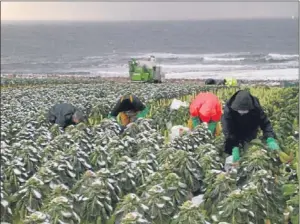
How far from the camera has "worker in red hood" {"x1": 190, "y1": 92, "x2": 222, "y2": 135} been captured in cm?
347

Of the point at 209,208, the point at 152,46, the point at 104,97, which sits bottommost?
the point at 209,208

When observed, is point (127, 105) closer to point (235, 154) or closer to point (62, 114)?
point (62, 114)

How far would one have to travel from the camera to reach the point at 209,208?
2.57 meters

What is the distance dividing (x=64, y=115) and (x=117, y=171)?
1.40 ft

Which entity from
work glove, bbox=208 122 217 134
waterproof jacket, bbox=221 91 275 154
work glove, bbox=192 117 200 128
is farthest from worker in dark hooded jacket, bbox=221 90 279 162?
work glove, bbox=192 117 200 128

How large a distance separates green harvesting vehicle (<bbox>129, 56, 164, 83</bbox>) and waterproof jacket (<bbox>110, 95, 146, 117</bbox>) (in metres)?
0.17

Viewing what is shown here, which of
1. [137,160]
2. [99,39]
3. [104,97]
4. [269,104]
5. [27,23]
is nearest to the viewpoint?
[27,23]

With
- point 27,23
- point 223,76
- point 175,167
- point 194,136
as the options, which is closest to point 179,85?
point 223,76

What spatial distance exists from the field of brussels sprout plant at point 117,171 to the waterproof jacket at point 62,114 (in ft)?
0.21

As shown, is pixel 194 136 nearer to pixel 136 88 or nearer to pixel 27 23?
pixel 136 88

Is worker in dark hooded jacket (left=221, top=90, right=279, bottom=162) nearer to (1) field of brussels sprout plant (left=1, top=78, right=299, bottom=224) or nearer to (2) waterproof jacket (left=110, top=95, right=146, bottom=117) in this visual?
(1) field of brussels sprout plant (left=1, top=78, right=299, bottom=224)

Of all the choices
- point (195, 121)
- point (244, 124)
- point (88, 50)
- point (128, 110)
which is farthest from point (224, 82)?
point (88, 50)

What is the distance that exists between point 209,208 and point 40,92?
1160mm

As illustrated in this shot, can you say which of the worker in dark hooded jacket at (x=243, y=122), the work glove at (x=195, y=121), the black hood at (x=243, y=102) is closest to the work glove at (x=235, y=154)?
the worker in dark hooded jacket at (x=243, y=122)
